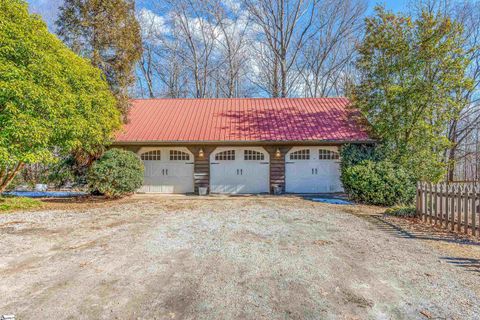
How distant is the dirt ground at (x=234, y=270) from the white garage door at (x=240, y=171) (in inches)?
185

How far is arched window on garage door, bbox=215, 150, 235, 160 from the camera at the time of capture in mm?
10875

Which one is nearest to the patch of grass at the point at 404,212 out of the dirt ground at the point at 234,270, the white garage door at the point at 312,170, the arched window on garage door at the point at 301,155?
the dirt ground at the point at 234,270

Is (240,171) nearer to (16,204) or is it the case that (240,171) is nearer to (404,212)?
(404,212)

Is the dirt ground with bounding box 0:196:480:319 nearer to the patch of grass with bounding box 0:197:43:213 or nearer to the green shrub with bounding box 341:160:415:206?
the patch of grass with bounding box 0:197:43:213

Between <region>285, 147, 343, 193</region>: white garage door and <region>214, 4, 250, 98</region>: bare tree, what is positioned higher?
<region>214, 4, 250, 98</region>: bare tree

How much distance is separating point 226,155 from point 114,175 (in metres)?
4.31

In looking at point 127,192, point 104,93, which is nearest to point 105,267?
point 127,192

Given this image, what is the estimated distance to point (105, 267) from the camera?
3.38 meters

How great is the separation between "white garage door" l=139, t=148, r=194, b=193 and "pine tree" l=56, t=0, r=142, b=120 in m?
2.39

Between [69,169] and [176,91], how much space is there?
1466cm

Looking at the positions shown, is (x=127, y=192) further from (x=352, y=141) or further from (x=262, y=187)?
(x=352, y=141)

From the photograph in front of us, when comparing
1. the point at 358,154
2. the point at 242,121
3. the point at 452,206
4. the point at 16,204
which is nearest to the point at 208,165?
the point at 242,121

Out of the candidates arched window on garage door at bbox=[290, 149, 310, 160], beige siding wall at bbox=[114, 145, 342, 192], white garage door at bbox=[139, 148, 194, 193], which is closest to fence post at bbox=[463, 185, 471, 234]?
arched window on garage door at bbox=[290, 149, 310, 160]

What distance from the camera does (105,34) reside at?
9.27 m
